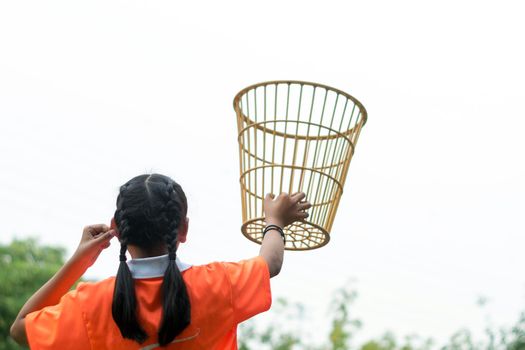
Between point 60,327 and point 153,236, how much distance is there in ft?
1.19

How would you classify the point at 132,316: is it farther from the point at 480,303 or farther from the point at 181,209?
the point at 480,303

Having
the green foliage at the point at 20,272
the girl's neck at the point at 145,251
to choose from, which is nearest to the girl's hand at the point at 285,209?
the girl's neck at the point at 145,251

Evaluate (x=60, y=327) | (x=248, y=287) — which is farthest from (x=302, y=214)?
(x=60, y=327)

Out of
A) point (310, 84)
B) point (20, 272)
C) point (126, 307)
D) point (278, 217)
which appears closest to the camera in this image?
point (126, 307)

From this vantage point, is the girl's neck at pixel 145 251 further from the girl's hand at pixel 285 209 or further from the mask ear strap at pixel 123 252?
the girl's hand at pixel 285 209

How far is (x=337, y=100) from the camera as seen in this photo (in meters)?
3.31

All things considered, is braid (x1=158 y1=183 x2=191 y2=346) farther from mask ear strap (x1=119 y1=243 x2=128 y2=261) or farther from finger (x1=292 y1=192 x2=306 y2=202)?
finger (x1=292 y1=192 x2=306 y2=202)

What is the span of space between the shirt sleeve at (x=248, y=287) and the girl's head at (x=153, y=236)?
162 mm

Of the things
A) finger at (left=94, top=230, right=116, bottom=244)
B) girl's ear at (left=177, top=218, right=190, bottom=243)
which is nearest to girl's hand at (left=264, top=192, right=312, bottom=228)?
girl's ear at (left=177, top=218, right=190, bottom=243)

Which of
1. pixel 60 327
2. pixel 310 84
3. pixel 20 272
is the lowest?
pixel 20 272

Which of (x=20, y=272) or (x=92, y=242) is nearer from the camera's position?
(x=92, y=242)

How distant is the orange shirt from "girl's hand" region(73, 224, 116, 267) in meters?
0.17

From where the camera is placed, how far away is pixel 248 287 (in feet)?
9.07

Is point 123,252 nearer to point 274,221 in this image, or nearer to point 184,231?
point 184,231
